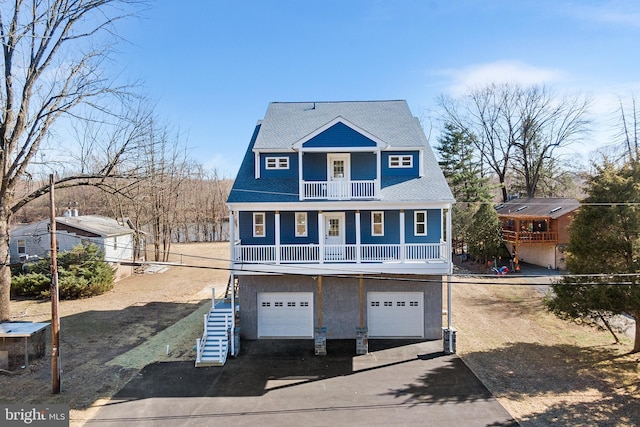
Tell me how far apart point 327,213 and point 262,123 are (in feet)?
20.1

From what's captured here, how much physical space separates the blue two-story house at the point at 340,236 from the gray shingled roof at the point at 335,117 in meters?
0.15

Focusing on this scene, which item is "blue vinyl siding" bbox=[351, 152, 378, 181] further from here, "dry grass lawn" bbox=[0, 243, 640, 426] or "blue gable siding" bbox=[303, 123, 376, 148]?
"dry grass lawn" bbox=[0, 243, 640, 426]

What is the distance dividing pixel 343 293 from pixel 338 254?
1.68m

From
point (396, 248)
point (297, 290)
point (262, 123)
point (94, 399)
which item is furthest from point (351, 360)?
point (262, 123)

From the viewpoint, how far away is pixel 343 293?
16281mm

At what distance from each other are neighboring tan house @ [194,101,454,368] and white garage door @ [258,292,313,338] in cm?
4

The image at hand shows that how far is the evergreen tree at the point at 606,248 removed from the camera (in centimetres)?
1321

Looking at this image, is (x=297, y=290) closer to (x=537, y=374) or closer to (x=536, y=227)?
(x=537, y=374)

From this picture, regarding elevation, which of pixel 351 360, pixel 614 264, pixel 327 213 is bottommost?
pixel 351 360

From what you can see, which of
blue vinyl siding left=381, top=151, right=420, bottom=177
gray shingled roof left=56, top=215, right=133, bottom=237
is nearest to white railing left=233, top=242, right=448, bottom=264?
blue vinyl siding left=381, top=151, right=420, bottom=177

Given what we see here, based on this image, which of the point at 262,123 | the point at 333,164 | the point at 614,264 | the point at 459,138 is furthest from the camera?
the point at 459,138

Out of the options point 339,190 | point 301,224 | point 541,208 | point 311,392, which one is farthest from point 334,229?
point 541,208

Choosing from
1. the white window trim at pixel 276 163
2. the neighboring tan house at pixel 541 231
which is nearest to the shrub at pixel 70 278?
the white window trim at pixel 276 163

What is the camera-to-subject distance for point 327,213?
56.4 ft
